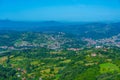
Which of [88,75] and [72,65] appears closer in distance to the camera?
[88,75]

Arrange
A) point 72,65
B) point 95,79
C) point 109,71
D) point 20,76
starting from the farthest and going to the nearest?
1. point 72,65
2. point 20,76
3. point 109,71
4. point 95,79

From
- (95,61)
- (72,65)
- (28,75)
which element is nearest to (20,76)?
(28,75)

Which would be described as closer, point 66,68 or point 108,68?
point 108,68

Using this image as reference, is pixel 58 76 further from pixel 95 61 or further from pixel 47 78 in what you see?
pixel 95 61

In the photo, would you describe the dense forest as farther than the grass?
No

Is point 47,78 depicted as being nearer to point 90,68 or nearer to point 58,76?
point 58,76

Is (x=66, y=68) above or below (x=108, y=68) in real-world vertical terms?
above

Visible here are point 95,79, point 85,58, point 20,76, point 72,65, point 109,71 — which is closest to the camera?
point 95,79

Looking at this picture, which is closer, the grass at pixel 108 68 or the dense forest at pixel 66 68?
the dense forest at pixel 66 68

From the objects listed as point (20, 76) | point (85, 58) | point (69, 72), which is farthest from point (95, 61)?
point (20, 76)
